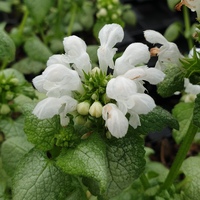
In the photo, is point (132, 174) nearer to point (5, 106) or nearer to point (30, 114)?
point (30, 114)

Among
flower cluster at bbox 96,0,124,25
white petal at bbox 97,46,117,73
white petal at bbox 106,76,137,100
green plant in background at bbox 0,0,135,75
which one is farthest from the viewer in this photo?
flower cluster at bbox 96,0,124,25

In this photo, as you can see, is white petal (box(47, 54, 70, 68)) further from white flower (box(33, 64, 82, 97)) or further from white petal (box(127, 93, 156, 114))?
white petal (box(127, 93, 156, 114))

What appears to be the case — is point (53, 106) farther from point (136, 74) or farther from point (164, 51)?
point (164, 51)

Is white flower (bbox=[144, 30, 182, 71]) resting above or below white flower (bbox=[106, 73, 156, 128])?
below

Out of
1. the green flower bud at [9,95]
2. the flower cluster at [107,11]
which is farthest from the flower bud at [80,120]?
the flower cluster at [107,11]

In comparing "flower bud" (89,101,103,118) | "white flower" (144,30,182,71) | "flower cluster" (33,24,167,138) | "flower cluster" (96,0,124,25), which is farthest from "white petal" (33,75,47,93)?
"flower cluster" (96,0,124,25)

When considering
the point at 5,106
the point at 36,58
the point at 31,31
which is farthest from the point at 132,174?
the point at 31,31

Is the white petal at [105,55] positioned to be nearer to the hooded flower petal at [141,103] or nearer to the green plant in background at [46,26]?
the hooded flower petal at [141,103]

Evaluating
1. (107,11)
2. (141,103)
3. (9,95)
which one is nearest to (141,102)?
(141,103)
